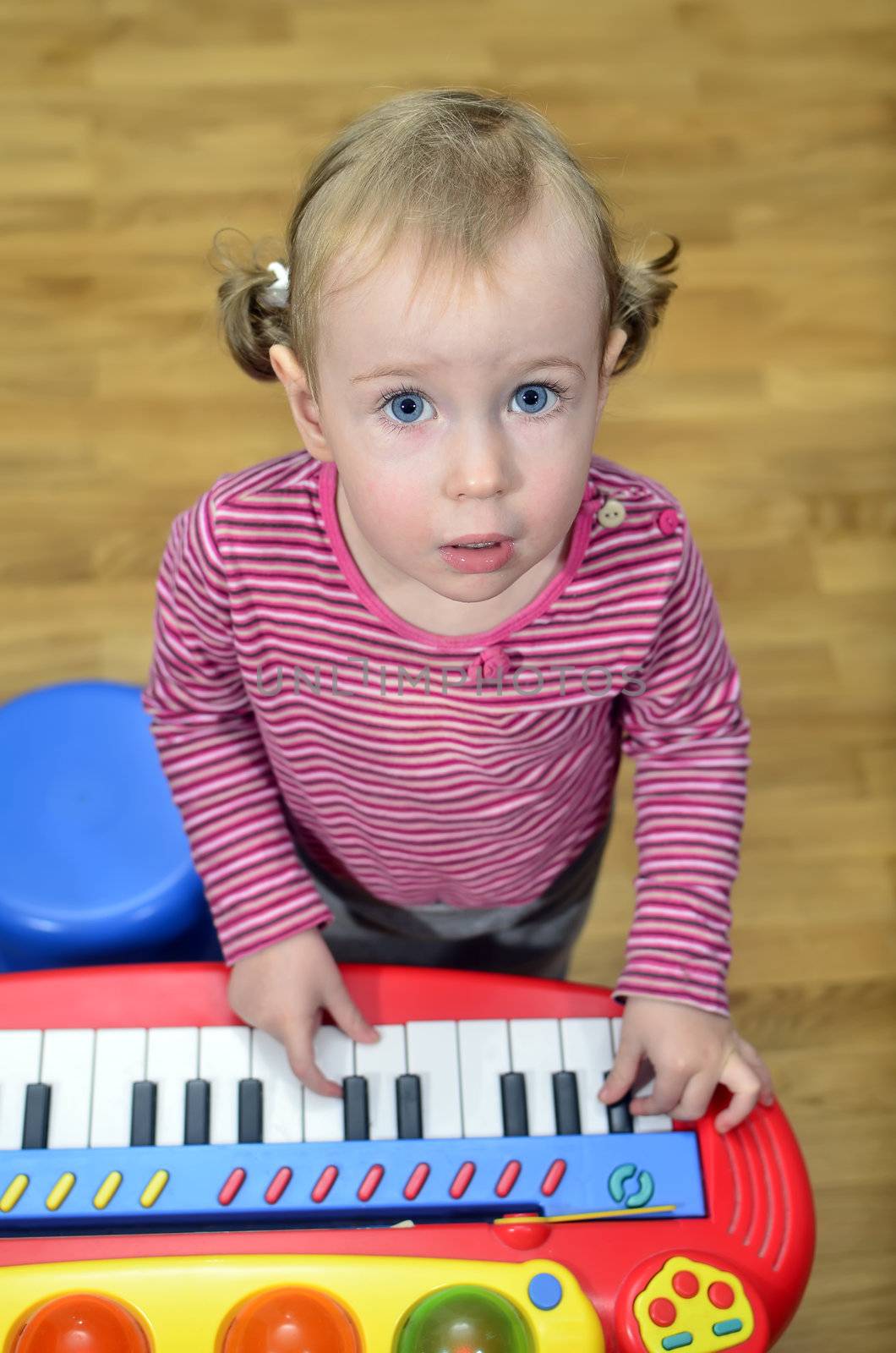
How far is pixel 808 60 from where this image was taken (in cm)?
→ 207

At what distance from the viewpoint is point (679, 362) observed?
1813mm

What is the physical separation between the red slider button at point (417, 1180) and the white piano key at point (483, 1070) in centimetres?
3

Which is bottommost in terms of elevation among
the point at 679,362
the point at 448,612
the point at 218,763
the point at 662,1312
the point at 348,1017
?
the point at 662,1312

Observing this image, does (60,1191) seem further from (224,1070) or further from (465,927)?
(465,927)

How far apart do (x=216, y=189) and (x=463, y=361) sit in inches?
57.7

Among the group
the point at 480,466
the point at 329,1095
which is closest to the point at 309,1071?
the point at 329,1095

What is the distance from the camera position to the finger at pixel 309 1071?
739mm

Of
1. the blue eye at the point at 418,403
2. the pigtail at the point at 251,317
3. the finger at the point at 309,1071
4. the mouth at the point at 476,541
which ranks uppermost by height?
the pigtail at the point at 251,317

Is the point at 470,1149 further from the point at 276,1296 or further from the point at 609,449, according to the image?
the point at 609,449

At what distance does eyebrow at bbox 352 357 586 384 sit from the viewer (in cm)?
59

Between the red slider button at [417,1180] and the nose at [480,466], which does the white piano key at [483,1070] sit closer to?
the red slider button at [417,1180]

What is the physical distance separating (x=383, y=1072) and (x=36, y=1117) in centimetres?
18

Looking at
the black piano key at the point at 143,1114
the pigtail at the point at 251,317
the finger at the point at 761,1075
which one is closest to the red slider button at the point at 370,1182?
the black piano key at the point at 143,1114

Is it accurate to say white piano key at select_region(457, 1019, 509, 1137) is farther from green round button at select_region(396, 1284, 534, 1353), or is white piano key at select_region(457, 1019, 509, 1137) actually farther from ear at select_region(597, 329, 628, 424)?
ear at select_region(597, 329, 628, 424)
